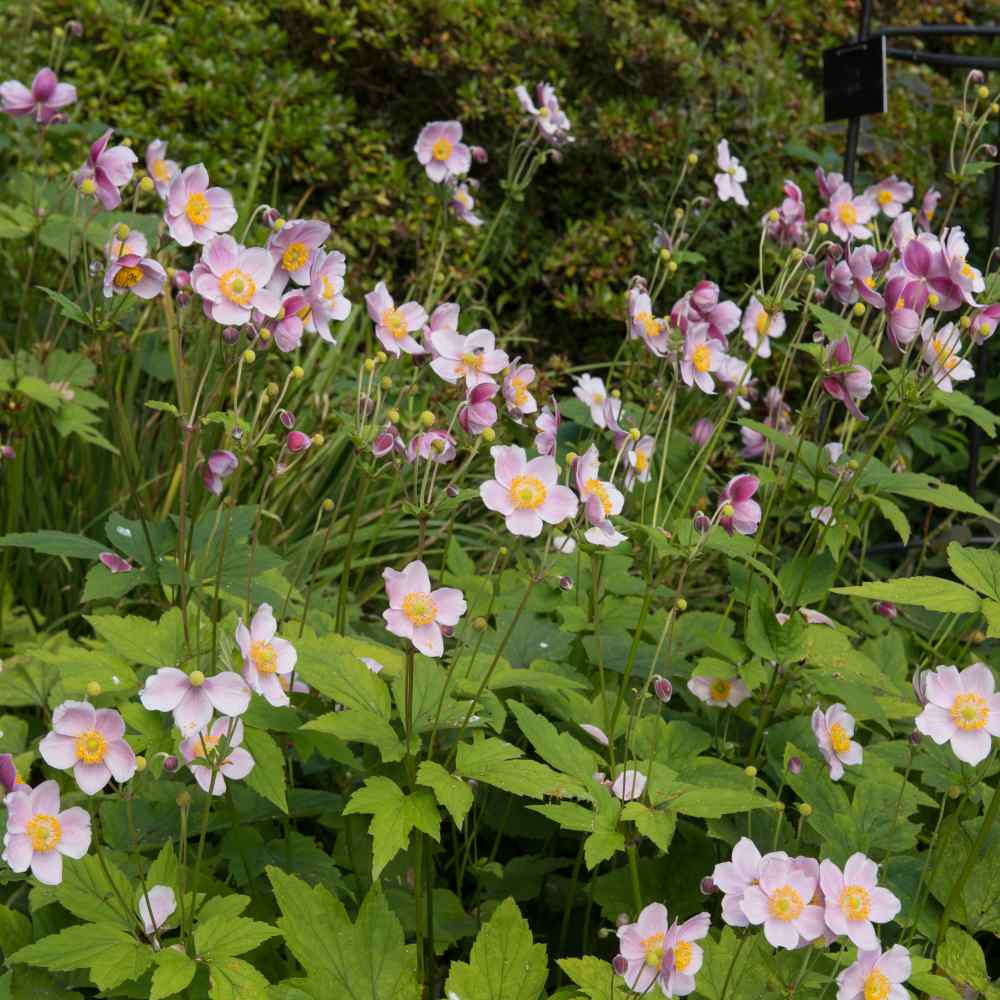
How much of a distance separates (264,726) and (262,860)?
28cm

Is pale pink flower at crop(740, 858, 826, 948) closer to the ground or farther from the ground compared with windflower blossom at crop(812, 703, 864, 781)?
farther from the ground

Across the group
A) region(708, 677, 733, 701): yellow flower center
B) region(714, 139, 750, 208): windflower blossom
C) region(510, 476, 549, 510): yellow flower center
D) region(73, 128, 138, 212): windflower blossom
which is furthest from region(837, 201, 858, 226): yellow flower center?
region(73, 128, 138, 212): windflower blossom

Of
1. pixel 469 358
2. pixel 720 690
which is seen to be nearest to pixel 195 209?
pixel 469 358

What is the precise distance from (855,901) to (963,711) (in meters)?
0.34

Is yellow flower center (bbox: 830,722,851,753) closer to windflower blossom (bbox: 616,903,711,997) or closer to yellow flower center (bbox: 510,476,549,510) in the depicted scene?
windflower blossom (bbox: 616,903,711,997)

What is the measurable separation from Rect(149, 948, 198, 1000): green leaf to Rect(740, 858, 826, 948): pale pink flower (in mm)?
636

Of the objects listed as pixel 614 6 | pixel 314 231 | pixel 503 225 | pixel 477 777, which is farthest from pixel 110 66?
pixel 477 777

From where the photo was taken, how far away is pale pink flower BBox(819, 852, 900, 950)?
1.34 meters

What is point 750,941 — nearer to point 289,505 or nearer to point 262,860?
point 262,860

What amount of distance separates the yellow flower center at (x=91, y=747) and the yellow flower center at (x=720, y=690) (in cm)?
106

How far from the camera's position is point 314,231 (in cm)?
179

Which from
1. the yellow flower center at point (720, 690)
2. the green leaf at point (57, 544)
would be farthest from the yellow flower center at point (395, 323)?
the yellow flower center at point (720, 690)

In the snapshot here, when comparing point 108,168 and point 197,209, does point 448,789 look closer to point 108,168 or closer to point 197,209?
point 197,209

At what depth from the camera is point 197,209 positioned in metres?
1.85
